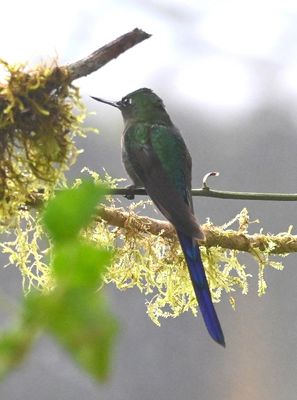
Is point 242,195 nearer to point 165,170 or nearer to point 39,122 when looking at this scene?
point 165,170

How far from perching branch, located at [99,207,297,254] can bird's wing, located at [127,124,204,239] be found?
0.20 ft

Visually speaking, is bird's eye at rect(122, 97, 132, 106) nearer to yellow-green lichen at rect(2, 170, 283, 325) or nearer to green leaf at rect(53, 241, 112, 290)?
yellow-green lichen at rect(2, 170, 283, 325)

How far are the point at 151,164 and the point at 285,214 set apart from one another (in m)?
2.02

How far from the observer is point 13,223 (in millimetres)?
841

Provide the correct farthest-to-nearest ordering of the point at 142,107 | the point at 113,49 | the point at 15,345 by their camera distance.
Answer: the point at 142,107
the point at 113,49
the point at 15,345

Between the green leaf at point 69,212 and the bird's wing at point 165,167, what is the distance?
899mm

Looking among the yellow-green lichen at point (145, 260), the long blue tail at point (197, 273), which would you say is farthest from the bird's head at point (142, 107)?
the long blue tail at point (197, 273)

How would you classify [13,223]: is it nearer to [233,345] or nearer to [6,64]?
[6,64]

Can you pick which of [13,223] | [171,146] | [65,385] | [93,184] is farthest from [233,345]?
[93,184]

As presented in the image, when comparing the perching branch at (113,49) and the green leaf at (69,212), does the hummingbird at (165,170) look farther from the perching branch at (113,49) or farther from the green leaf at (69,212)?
the green leaf at (69,212)

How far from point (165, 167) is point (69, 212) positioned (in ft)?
3.24

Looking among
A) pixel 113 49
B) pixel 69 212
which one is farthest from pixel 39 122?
pixel 69 212

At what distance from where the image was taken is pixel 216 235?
1203 millimetres

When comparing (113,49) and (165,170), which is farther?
(165,170)
